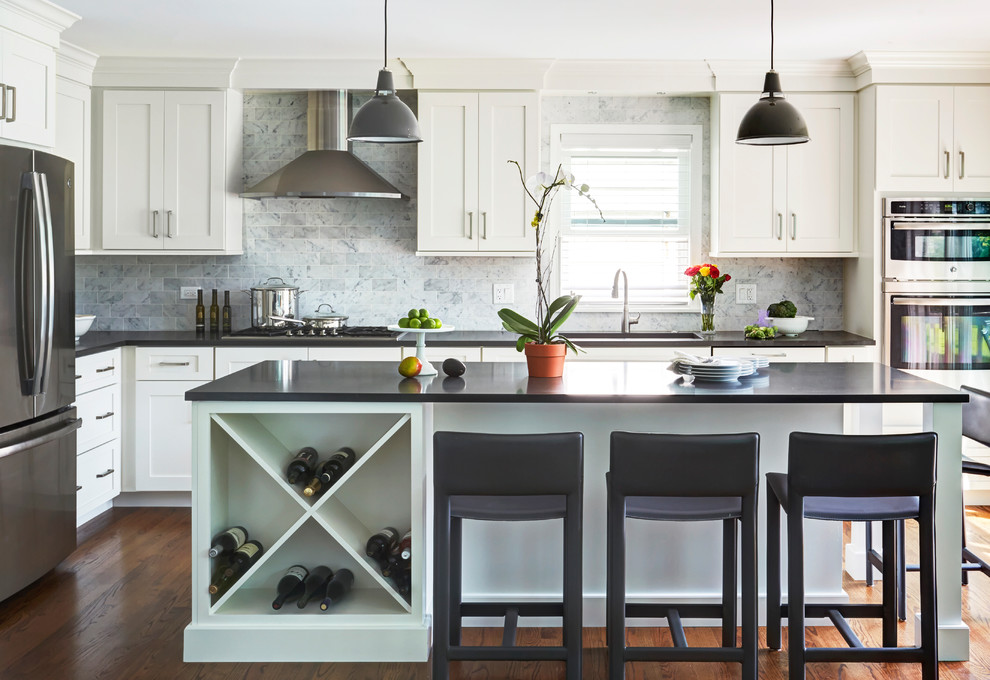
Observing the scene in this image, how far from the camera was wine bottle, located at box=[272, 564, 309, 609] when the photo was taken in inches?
114

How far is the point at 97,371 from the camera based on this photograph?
4.31 meters

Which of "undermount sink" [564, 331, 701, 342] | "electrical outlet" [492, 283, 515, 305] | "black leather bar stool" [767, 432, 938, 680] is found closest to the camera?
"black leather bar stool" [767, 432, 938, 680]

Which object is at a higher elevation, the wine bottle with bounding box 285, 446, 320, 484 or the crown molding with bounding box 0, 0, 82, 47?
the crown molding with bounding box 0, 0, 82, 47

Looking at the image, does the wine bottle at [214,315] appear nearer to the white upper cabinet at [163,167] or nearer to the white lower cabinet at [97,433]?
the white upper cabinet at [163,167]

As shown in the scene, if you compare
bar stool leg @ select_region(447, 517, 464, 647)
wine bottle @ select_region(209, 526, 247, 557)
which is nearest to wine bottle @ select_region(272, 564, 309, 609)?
wine bottle @ select_region(209, 526, 247, 557)

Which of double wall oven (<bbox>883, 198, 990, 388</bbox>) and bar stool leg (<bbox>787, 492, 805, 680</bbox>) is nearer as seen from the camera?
bar stool leg (<bbox>787, 492, 805, 680</bbox>)

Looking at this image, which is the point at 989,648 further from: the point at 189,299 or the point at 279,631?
the point at 189,299

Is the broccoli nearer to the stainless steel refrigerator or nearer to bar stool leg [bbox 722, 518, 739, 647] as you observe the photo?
bar stool leg [bbox 722, 518, 739, 647]

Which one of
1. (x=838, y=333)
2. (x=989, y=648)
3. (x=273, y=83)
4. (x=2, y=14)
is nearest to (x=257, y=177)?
(x=273, y=83)

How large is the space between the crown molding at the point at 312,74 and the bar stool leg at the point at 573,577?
3188 millimetres

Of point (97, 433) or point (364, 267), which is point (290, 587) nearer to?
point (97, 433)

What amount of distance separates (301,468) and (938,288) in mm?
3604

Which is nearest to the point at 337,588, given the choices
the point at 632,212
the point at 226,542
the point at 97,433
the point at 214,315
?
the point at 226,542

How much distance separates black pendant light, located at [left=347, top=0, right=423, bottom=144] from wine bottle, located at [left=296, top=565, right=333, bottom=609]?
1.53 m
